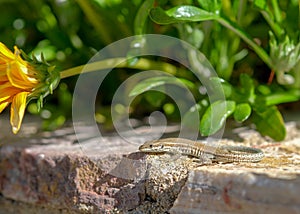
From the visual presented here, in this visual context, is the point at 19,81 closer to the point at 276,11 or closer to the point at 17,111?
the point at 17,111

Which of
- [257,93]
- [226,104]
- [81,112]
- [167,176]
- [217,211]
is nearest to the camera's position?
[217,211]

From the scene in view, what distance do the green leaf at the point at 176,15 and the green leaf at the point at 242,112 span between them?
0.23 metres

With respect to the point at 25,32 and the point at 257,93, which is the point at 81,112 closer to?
the point at 25,32

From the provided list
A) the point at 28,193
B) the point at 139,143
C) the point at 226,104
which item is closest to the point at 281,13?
the point at 226,104

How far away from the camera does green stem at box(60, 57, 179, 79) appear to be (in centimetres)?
145

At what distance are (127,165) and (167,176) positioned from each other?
0.32 ft

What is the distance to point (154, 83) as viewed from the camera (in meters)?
1.45

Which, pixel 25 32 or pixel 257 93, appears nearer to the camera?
pixel 257 93

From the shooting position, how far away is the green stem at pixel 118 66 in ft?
4.75

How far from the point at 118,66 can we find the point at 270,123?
1.36ft

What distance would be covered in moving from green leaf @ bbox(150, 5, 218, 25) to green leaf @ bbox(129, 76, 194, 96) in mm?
177

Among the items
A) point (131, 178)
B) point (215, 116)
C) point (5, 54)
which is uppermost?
point (5, 54)

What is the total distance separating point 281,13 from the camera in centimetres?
158

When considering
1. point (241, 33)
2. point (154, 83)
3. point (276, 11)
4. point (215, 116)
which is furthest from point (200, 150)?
point (276, 11)
